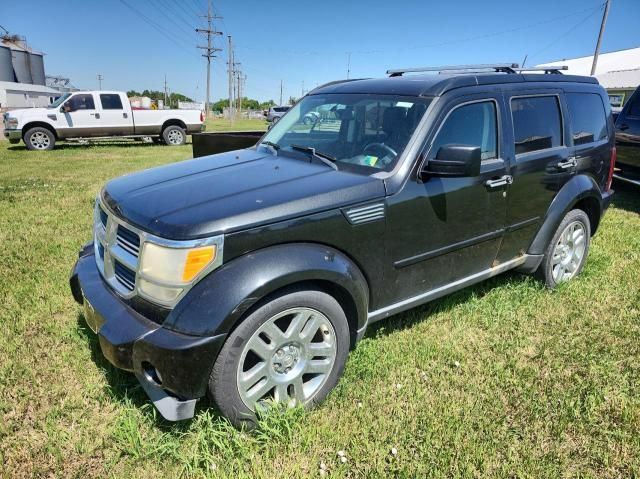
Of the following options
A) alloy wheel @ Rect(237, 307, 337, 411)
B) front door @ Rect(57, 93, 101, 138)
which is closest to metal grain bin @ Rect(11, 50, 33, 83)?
front door @ Rect(57, 93, 101, 138)

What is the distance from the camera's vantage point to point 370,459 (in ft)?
7.17

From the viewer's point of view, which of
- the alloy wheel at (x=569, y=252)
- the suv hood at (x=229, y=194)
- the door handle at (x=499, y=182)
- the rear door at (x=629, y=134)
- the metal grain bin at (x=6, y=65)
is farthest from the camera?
the metal grain bin at (x=6, y=65)

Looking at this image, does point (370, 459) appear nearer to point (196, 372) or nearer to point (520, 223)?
point (196, 372)

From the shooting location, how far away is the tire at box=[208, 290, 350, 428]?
84.7 inches

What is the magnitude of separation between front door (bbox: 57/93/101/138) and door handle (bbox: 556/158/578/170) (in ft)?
48.9

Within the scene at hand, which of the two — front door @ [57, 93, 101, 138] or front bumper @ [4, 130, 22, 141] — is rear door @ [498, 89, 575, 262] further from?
front bumper @ [4, 130, 22, 141]

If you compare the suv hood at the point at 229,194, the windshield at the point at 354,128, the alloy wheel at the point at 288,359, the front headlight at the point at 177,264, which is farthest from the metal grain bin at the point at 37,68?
the alloy wheel at the point at 288,359

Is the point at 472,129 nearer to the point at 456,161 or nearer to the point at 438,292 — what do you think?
the point at 456,161

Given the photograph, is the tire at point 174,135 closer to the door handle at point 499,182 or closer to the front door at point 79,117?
the front door at point 79,117

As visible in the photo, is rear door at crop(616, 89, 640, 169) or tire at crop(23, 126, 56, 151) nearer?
rear door at crop(616, 89, 640, 169)

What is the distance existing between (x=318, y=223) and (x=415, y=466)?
4.23 ft

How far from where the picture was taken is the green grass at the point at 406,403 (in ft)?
7.16

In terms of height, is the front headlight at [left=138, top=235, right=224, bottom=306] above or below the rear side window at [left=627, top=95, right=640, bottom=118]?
below

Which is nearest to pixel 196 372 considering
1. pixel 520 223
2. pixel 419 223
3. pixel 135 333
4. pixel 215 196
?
pixel 135 333
